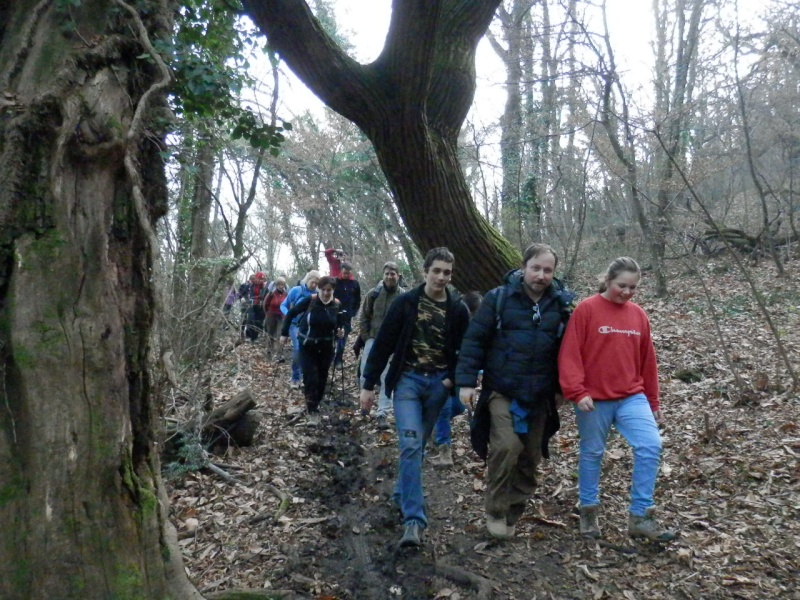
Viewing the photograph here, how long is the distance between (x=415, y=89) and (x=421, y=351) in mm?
1977

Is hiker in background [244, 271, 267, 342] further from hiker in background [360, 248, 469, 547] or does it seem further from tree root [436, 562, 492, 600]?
tree root [436, 562, 492, 600]

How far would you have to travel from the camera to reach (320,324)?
8852 millimetres

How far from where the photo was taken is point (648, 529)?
4.57 m

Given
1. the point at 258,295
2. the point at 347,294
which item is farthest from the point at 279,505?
the point at 258,295

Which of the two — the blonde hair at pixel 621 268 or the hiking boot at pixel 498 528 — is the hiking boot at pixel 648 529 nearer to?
the hiking boot at pixel 498 528

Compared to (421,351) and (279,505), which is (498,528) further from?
(279,505)

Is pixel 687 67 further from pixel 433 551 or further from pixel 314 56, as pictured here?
pixel 433 551

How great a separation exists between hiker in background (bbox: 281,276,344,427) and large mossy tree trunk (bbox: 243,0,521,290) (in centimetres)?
328

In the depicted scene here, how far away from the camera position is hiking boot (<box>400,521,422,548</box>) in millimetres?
4637

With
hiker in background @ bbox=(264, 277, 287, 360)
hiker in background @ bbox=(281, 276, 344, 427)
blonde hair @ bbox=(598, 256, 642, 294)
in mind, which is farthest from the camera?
hiker in background @ bbox=(264, 277, 287, 360)

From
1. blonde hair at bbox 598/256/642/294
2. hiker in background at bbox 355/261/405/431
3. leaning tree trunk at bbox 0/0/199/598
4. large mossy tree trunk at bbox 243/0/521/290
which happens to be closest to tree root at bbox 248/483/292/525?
leaning tree trunk at bbox 0/0/199/598

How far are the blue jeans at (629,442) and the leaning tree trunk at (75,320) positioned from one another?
9.73ft

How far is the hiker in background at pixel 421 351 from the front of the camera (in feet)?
16.2

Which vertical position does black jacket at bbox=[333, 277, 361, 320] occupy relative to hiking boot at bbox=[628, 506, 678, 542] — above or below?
above
